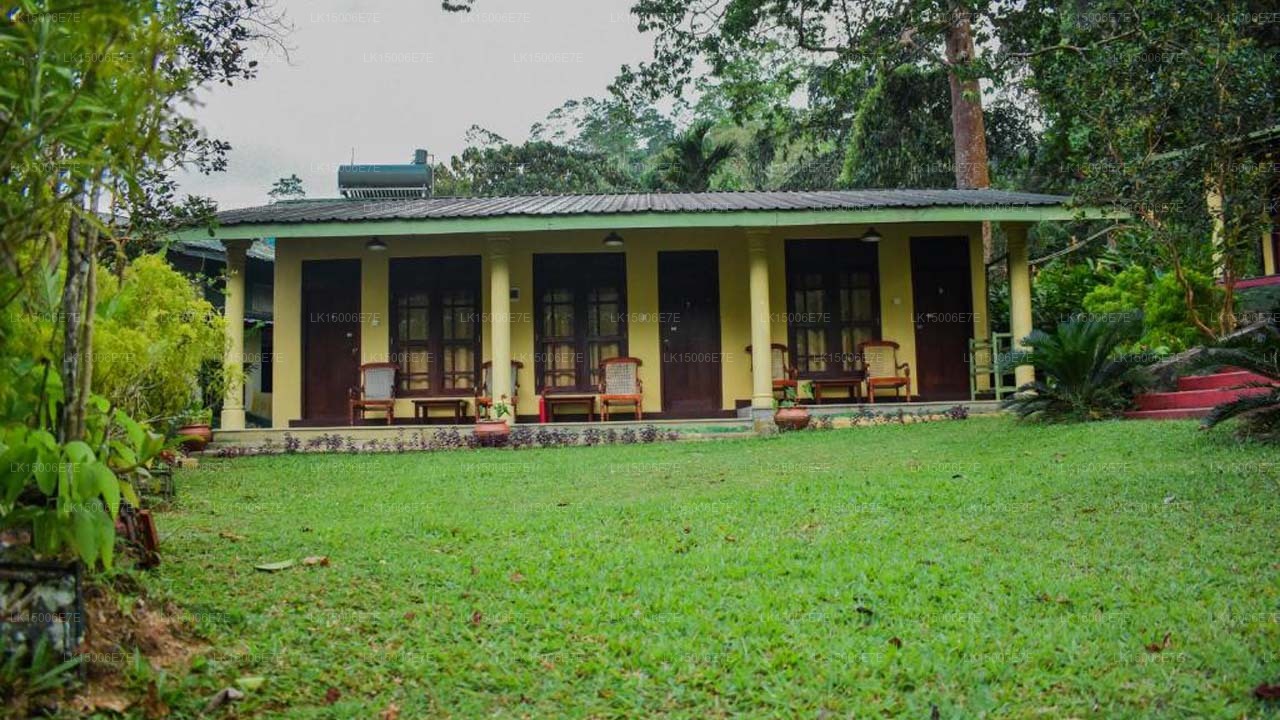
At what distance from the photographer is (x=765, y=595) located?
3.77 meters

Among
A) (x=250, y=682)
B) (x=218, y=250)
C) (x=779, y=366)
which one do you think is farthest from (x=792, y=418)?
(x=218, y=250)

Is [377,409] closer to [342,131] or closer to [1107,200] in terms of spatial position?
[1107,200]

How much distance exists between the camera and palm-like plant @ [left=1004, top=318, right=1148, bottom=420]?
8.83 m

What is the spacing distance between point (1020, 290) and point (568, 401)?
620 cm

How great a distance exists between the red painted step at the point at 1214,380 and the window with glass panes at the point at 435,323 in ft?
28.0

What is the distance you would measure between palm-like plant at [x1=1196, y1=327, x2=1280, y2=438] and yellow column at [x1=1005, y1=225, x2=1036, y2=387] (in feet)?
16.0

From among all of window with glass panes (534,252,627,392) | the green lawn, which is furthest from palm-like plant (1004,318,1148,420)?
window with glass panes (534,252,627,392)

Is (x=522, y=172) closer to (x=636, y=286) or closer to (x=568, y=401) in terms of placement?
(x=636, y=286)

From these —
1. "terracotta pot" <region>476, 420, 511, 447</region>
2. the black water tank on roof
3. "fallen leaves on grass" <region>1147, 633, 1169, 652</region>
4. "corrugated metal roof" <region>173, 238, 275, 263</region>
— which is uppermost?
the black water tank on roof

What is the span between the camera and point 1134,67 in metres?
8.30

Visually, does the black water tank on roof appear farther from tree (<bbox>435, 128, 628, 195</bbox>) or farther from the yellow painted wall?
tree (<bbox>435, 128, 628, 195</bbox>)

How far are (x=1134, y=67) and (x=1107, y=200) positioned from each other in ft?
4.20

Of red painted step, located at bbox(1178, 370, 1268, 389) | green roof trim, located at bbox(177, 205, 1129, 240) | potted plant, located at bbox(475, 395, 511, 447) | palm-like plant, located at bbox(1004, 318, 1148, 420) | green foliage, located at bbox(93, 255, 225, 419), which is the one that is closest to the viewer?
green foliage, located at bbox(93, 255, 225, 419)

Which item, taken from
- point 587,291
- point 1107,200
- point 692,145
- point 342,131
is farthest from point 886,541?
point 342,131
